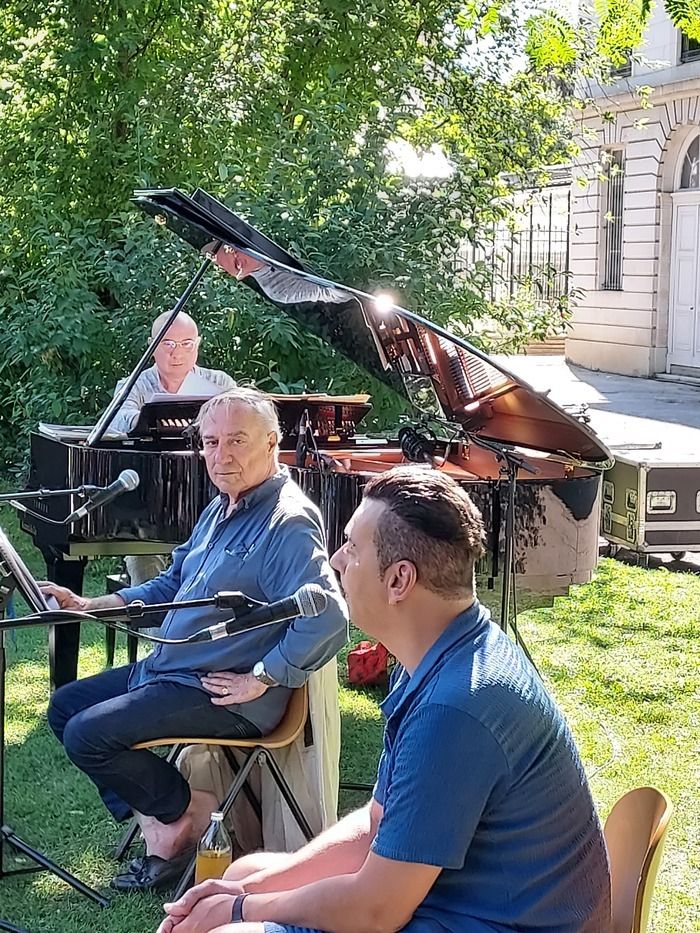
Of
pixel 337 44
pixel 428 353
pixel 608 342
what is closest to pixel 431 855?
pixel 428 353

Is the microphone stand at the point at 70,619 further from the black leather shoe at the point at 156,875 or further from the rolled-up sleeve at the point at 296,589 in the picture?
the rolled-up sleeve at the point at 296,589

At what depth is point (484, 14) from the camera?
9.55 m

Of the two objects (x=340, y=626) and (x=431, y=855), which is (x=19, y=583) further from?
(x=431, y=855)

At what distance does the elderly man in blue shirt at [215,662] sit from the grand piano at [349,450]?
29.8 inches

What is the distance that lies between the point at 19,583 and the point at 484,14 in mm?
7953

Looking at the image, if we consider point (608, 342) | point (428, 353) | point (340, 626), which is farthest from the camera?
point (608, 342)

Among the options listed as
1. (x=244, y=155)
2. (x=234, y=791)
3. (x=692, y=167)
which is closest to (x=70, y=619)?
(x=234, y=791)

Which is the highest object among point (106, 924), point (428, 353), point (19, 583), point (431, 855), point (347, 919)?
point (428, 353)

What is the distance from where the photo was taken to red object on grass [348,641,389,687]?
17.6 feet

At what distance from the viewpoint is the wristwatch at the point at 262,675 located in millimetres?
3215

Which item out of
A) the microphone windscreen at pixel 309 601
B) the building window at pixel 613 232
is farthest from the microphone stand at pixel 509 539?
the building window at pixel 613 232

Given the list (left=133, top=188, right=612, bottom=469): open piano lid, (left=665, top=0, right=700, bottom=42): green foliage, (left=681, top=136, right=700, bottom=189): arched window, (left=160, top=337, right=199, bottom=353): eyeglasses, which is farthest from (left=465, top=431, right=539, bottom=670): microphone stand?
(left=681, top=136, right=700, bottom=189): arched window

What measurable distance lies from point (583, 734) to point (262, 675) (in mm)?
2040

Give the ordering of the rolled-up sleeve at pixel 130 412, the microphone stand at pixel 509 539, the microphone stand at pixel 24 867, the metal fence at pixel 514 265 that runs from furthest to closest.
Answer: the metal fence at pixel 514 265, the rolled-up sleeve at pixel 130 412, the microphone stand at pixel 509 539, the microphone stand at pixel 24 867
